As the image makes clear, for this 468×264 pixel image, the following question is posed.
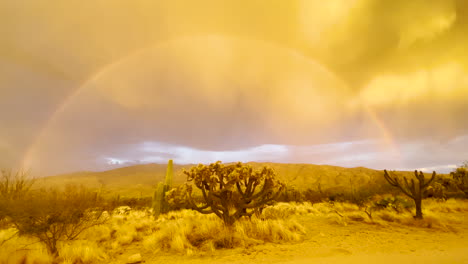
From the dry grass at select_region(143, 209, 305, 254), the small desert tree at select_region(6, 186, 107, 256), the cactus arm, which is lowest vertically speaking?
the cactus arm

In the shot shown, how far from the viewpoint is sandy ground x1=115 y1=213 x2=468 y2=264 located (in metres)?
6.15

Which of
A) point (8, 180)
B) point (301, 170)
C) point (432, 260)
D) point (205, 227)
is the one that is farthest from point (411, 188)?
point (301, 170)

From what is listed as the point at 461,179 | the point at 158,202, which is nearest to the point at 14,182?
the point at 158,202

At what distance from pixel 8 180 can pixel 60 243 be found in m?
9.22

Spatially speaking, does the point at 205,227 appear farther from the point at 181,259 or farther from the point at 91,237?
the point at 91,237

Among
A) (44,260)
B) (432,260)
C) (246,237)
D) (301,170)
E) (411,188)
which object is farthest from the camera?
(301,170)

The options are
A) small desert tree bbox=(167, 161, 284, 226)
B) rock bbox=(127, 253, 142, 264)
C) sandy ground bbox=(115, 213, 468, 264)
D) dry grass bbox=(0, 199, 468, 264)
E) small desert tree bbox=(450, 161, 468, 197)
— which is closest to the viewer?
sandy ground bbox=(115, 213, 468, 264)

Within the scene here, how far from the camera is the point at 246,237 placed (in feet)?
27.0

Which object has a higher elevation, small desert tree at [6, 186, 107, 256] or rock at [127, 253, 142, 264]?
small desert tree at [6, 186, 107, 256]

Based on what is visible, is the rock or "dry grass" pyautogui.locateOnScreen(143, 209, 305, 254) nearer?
the rock

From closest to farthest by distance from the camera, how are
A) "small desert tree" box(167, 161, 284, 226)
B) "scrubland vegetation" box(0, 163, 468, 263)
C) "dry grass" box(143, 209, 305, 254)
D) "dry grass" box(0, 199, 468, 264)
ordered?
"dry grass" box(0, 199, 468, 264)
"scrubland vegetation" box(0, 163, 468, 263)
"dry grass" box(143, 209, 305, 254)
"small desert tree" box(167, 161, 284, 226)

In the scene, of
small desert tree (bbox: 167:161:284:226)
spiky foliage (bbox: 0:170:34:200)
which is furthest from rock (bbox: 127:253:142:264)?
spiky foliage (bbox: 0:170:34:200)

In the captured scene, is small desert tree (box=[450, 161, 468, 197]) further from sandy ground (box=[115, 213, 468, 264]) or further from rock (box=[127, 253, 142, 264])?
rock (box=[127, 253, 142, 264])

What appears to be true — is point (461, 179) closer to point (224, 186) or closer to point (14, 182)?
point (224, 186)
